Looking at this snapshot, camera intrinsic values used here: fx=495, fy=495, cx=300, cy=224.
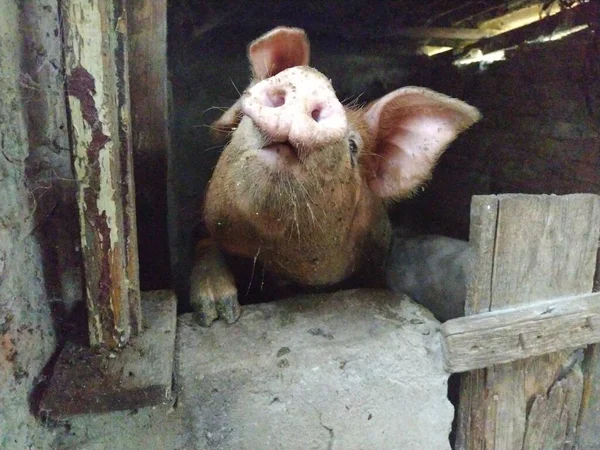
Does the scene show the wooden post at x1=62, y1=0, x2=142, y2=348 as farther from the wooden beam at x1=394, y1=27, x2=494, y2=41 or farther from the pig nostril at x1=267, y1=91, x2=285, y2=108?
the wooden beam at x1=394, y1=27, x2=494, y2=41

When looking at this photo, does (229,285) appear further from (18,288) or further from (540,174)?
(540,174)

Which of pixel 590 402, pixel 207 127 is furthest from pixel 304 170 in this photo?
pixel 207 127

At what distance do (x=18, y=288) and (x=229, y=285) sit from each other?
2.86ft

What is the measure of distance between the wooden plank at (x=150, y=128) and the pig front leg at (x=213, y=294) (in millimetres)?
196

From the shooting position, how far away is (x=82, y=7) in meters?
1.29

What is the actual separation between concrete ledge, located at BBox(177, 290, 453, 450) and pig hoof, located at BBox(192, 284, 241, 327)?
37 mm

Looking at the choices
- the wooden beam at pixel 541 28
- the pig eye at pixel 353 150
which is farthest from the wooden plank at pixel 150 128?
the wooden beam at pixel 541 28

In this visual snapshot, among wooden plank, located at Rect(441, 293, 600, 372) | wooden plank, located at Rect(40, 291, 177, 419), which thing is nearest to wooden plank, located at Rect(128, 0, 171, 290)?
wooden plank, located at Rect(40, 291, 177, 419)

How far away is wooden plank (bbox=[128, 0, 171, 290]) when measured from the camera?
1945 mm

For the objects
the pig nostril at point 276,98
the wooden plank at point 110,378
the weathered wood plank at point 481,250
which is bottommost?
the wooden plank at point 110,378

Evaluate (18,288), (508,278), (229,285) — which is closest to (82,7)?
(18,288)

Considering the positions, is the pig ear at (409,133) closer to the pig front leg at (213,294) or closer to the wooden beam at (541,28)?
the pig front leg at (213,294)

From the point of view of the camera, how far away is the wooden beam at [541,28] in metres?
2.78

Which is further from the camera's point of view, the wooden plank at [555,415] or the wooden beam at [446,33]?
the wooden beam at [446,33]
